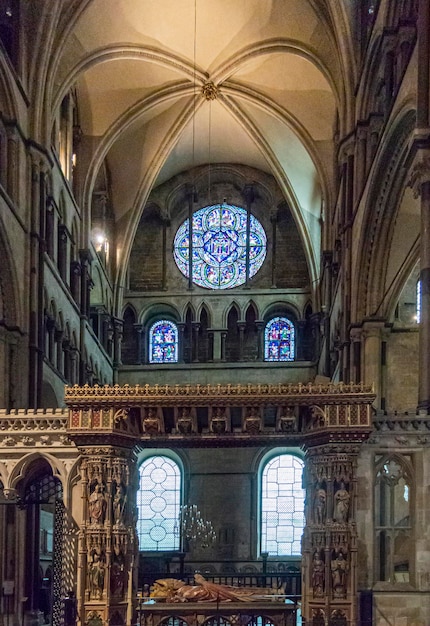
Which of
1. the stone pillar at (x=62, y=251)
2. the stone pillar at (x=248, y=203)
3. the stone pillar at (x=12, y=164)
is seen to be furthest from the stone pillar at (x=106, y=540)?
the stone pillar at (x=248, y=203)

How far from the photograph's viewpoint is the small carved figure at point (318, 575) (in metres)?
19.1

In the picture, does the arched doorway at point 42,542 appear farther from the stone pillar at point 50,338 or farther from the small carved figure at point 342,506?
the small carved figure at point 342,506

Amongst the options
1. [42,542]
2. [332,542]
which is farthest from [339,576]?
[42,542]

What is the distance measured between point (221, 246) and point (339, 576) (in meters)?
28.6

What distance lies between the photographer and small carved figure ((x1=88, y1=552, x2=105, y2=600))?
760 inches

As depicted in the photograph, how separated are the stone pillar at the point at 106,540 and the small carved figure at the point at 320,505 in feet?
12.4

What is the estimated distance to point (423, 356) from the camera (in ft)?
60.0

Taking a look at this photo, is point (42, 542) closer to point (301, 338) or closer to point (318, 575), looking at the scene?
point (318, 575)

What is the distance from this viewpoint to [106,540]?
19484 mm

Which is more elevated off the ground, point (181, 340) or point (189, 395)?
point (181, 340)

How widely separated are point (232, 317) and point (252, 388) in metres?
25.4

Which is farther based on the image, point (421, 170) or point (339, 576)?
point (339, 576)

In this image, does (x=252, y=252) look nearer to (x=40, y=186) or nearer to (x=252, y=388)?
(x=40, y=186)

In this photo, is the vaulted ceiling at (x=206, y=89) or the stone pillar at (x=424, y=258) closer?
the stone pillar at (x=424, y=258)
